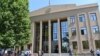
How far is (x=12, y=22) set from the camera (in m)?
20.8

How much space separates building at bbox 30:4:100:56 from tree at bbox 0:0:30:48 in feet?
43.7

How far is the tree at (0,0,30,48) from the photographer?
2044cm

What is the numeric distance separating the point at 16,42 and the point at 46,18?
16548mm

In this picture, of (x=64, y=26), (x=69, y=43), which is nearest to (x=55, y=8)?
(x=64, y=26)

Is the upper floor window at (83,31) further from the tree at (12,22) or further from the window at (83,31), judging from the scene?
the tree at (12,22)

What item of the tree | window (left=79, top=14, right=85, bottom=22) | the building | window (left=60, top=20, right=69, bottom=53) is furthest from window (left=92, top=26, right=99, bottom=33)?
the tree

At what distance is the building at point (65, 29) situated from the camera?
1260 inches

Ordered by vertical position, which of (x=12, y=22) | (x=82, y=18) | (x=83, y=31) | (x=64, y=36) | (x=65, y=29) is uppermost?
(x=82, y=18)

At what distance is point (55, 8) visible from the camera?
1468 inches

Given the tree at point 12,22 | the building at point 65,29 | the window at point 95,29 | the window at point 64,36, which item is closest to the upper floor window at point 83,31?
the building at point 65,29

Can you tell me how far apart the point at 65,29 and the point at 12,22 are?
16.7 metres

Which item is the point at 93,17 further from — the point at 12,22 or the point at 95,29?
the point at 12,22

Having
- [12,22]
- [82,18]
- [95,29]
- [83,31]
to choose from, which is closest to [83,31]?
[83,31]

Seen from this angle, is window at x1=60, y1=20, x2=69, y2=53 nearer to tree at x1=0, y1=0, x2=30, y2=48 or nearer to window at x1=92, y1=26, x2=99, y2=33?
window at x1=92, y1=26, x2=99, y2=33
